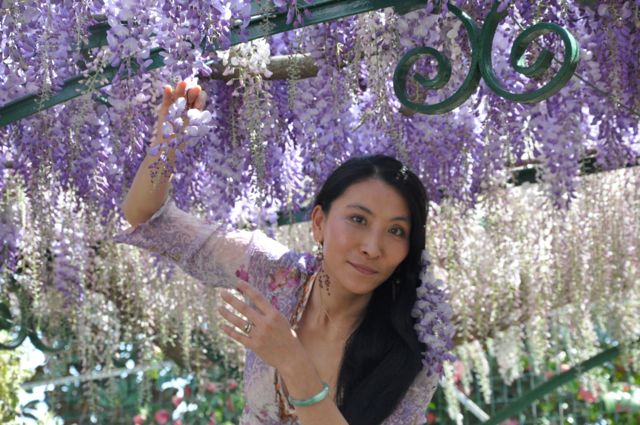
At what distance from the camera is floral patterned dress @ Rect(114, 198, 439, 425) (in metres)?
2.41

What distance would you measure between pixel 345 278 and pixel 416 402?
31cm

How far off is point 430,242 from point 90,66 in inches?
103

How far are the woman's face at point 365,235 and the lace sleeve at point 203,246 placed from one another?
6.2 inches

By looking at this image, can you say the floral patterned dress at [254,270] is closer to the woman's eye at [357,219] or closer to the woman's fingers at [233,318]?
the woman's eye at [357,219]

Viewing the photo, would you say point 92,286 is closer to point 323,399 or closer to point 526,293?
point 526,293

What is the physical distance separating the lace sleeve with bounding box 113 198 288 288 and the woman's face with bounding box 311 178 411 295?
0.51ft

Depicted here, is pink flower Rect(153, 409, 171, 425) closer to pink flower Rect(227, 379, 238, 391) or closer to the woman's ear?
pink flower Rect(227, 379, 238, 391)

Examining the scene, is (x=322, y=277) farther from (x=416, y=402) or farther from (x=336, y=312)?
(x=416, y=402)

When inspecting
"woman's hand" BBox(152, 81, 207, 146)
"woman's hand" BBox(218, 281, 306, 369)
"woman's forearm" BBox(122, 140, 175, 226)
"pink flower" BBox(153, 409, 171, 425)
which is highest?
"woman's hand" BBox(152, 81, 207, 146)

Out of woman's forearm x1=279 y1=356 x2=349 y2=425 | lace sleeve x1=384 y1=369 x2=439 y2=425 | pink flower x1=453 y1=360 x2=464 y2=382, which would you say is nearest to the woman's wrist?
woman's forearm x1=279 y1=356 x2=349 y2=425

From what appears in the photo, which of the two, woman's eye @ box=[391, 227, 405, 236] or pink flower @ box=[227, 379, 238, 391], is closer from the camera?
woman's eye @ box=[391, 227, 405, 236]

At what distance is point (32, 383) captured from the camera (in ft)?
20.8

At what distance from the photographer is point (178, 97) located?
227 cm

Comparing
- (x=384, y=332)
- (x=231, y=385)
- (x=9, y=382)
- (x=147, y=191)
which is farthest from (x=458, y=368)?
(x=147, y=191)
